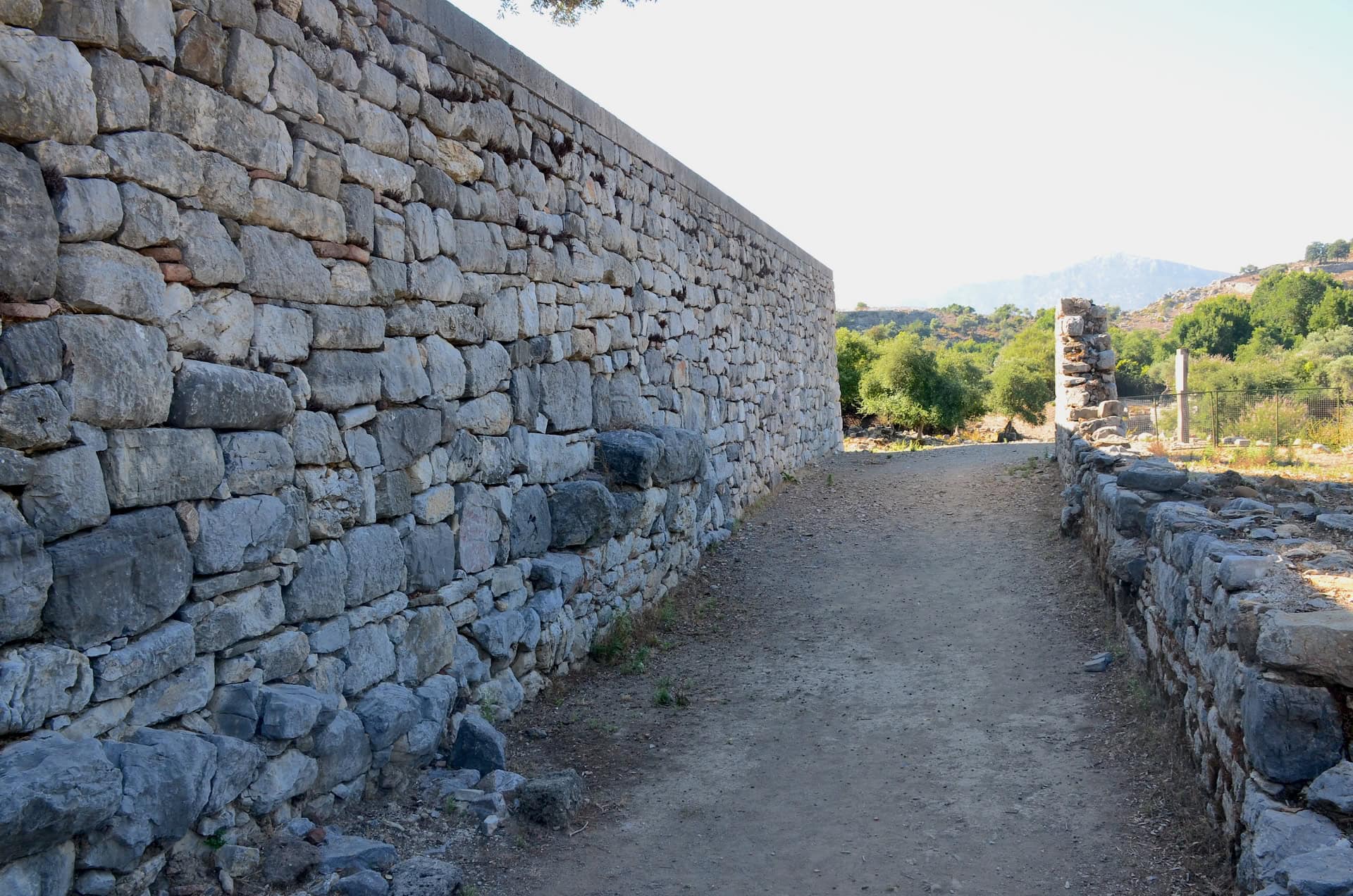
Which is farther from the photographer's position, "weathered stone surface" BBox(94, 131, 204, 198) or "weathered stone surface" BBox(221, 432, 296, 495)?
"weathered stone surface" BBox(221, 432, 296, 495)

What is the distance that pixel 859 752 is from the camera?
541cm

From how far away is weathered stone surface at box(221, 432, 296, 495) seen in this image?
12.9ft

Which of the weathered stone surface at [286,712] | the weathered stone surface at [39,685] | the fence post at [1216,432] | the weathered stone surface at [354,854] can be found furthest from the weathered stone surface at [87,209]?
the fence post at [1216,432]

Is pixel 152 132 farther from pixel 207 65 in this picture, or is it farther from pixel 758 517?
pixel 758 517

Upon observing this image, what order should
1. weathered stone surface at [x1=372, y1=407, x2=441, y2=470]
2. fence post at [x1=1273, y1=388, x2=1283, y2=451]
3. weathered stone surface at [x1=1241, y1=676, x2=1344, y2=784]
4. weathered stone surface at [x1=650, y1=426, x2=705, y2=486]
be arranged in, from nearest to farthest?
1. weathered stone surface at [x1=1241, y1=676, x2=1344, y2=784]
2. weathered stone surface at [x1=372, y1=407, x2=441, y2=470]
3. weathered stone surface at [x1=650, y1=426, x2=705, y2=486]
4. fence post at [x1=1273, y1=388, x2=1283, y2=451]

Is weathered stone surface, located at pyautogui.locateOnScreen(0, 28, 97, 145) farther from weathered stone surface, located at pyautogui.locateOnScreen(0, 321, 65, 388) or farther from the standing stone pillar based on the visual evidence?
the standing stone pillar

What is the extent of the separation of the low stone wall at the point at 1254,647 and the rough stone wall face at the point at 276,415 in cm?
336

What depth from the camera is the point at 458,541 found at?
5480 mm

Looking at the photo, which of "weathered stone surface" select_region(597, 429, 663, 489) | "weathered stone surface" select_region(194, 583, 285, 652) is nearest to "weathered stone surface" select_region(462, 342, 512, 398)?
"weathered stone surface" select_region(597, 429, 663, 489)

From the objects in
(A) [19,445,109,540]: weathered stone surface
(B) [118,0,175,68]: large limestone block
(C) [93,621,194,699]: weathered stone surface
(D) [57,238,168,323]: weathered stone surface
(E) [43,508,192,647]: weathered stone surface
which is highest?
(B) [118,0,175,68]: large limestone block

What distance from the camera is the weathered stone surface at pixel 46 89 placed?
3.12m

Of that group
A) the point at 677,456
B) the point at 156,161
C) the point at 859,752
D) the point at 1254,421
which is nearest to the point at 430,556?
the point at 156,161

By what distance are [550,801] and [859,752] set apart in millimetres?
1751

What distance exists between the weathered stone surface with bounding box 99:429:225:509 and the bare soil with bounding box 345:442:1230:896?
1.59 m
